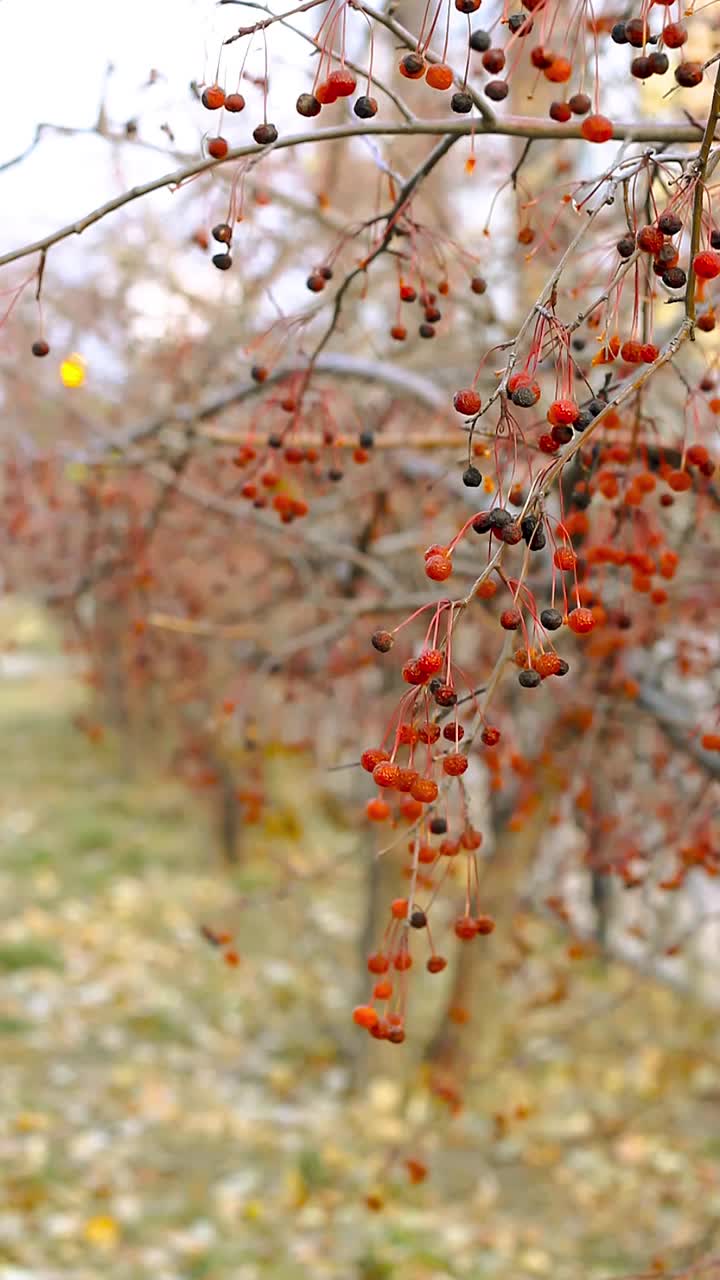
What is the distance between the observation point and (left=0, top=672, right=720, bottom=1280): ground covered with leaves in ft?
14.9

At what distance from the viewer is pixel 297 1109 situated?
5910mm

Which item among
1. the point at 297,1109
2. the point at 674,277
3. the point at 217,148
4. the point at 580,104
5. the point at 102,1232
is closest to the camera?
the point at 674,277

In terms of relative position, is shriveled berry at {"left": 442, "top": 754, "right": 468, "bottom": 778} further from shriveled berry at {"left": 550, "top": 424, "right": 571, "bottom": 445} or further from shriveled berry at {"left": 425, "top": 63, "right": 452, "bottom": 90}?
shriveled berry at {"left": 425, "top": 63, "right": 452, "bottom": 90}

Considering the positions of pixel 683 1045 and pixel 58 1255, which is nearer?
pixel 58 1255

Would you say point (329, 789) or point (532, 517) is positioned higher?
point (329, 789)

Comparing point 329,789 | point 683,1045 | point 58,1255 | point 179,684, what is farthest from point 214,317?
point 329,789

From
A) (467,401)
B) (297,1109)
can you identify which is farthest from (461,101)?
(297,1109)

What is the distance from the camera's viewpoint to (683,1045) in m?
6.65

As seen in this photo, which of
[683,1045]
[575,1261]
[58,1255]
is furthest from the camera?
[683,1045]

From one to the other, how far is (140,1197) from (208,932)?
233 centimetres

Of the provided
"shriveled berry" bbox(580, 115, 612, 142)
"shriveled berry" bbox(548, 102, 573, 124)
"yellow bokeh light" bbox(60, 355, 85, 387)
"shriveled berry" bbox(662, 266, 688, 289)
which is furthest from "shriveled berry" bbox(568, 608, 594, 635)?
"yellow bokeh light" bbox(60, 355, 85, 387)

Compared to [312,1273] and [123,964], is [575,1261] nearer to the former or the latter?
[312,1273]

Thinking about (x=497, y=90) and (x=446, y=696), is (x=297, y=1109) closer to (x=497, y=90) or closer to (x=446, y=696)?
(x=446, y=696)

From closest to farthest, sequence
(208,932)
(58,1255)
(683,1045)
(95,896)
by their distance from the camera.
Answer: (208,932) < (58,1255) < (683,1045) < (95,896)
